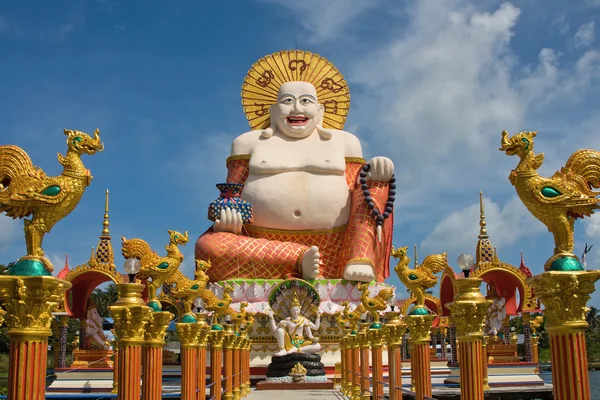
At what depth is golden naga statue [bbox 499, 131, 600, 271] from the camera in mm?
6574

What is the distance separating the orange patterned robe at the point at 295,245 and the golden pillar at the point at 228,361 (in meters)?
6.48

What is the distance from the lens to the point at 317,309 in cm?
2053

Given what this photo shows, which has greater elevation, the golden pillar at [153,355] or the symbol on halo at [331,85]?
the symbol on halo at [331,85]

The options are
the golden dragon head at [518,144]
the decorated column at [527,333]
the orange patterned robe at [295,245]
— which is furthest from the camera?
the orange patterned robe at [295,245]

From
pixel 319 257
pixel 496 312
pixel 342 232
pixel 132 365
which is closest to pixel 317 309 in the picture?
pixel 319 257

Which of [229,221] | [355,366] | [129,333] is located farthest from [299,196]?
[129,333]

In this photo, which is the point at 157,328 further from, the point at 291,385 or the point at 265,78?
the point at 265,78

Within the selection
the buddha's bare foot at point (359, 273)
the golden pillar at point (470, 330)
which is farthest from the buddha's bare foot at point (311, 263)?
the golden pillar at point (470, 330)

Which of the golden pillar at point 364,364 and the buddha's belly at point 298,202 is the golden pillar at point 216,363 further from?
the buddha's belly at point 298,202

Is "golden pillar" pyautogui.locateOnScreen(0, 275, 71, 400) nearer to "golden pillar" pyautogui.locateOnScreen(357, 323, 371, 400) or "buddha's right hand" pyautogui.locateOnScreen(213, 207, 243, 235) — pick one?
"golden pillar" pyautogui.locateOnScreen(357, 323, 371, 400)

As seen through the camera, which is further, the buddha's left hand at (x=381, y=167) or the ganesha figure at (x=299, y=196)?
the buddha's left hand at (x=381, y=167)

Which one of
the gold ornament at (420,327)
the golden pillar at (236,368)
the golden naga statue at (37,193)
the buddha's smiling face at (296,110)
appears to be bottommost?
the golden pillar at (236,368)

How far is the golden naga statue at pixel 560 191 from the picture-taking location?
6574 mm

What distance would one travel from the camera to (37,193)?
676 centimetres
